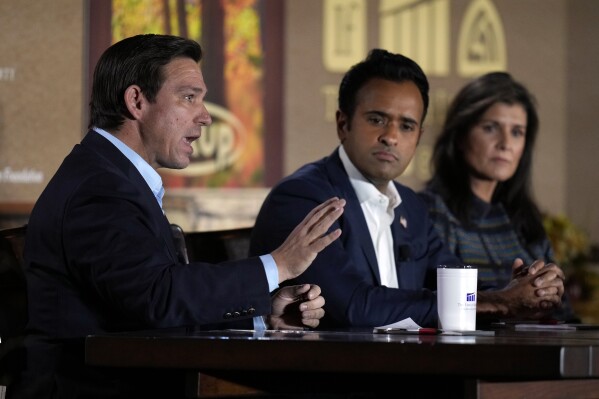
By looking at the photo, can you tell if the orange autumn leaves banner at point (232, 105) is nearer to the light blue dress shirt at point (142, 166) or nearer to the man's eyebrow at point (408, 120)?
the man's eyebrow at point (408, 120)

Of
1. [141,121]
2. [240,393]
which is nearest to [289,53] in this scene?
[141,121]

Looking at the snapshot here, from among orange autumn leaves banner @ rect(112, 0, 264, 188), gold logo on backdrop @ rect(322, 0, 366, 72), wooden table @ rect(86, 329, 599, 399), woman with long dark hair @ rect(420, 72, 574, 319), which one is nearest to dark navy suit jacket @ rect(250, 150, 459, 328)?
woman with long dark hair @ rect(420, 72, 574, 319)

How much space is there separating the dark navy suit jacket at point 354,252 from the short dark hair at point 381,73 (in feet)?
0.79

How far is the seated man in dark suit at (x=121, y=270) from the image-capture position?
2.13 meters

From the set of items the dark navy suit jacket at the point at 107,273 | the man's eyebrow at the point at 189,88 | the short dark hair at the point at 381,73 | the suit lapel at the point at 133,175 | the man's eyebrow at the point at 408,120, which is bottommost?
the dark navy suit jacket at the point at 107,273

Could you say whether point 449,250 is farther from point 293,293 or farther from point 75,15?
point 75,15

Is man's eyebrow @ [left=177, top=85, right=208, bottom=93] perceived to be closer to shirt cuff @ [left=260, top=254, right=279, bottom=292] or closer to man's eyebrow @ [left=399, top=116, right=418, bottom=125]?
shirt cuff @ [left=260, top=254, right=279, bottom=292]

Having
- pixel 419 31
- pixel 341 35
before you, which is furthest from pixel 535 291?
pixel 419 31

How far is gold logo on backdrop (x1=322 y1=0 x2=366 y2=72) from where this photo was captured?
5348mm

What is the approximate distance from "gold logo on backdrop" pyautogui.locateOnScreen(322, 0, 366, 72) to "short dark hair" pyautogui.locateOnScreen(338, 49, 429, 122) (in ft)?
6.14

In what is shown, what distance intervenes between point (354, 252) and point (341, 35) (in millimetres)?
2484

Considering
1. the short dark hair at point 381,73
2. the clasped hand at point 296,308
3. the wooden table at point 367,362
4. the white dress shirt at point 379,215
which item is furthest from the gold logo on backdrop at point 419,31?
the wooden table at point 367,362

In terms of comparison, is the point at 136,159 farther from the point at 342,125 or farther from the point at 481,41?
the point at 481,41

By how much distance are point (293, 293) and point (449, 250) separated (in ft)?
4.45
